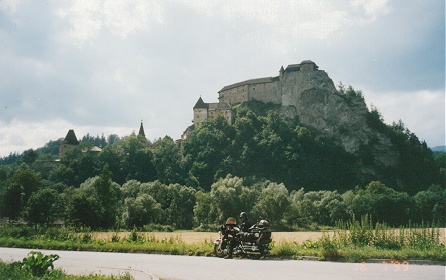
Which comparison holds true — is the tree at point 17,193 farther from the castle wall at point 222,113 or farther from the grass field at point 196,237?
the castle wall at point 222,113

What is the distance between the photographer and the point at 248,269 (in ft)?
34.7

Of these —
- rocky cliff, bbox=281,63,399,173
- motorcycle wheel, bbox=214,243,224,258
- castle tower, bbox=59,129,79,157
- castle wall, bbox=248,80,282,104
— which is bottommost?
motorcycle wheel, bbox=214,243,224,258

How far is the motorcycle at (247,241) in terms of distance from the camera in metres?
13.1

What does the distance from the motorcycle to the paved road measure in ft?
3.42

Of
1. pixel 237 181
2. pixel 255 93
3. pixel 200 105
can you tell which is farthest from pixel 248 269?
pixel 200 105

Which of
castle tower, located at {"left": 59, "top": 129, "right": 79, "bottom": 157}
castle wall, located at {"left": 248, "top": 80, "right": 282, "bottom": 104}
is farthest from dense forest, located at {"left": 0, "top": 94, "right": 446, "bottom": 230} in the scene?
castle tower, located at {"left": 59, "top": 129, "right": 79, "bottom": 157}

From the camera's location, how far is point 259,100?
117312 mm

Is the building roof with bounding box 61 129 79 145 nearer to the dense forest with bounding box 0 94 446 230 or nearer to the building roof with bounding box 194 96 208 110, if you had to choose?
the dense forest with bounding box 0 94 446 230

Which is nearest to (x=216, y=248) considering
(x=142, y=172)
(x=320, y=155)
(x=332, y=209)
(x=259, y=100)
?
(x=332, y=209)

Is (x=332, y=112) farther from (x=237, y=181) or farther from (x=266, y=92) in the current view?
(x=237, y=181)

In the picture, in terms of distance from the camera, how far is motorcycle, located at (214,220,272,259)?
42.9 ft

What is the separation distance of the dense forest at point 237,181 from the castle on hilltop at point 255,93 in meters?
3.44

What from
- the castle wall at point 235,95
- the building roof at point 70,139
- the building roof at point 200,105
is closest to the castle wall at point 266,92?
the castle wall at point 235,95

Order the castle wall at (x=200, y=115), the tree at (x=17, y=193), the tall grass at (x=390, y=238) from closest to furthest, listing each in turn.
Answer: the tall grass at (x=390, y=238) → the tree at (x=17, y=193) → the castle wall at (x=200, y=115)
